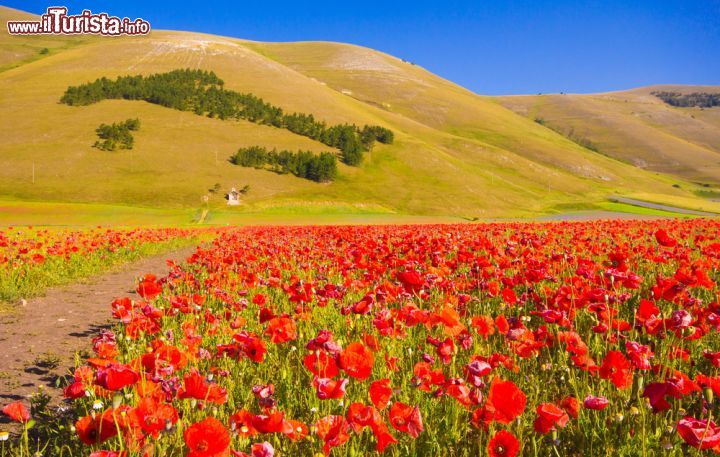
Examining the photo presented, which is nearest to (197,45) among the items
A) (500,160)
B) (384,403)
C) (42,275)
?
(500,160)

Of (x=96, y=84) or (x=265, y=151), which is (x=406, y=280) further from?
(x=96, y=84)

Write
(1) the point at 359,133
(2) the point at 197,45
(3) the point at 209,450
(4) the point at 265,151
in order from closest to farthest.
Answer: (3) the point at 209,450 < (4) the point at 265,151 < (1) the point at 359,133 < (2) the point at 197,45

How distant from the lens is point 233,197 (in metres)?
73.8

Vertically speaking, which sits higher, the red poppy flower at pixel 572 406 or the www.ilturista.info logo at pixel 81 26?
the www.ilturista.info logo at pixel 81 26

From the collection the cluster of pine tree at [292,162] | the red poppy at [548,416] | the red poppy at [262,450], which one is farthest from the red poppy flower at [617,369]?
the cluster of pine tree at [292,162]

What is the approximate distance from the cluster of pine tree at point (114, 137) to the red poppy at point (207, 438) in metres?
93.2

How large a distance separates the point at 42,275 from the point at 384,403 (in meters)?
11.4

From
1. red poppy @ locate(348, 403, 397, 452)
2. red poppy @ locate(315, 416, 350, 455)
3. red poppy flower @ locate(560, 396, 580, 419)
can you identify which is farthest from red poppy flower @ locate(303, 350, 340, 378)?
red poppy flower @ locate(560, 396, 580, 419)

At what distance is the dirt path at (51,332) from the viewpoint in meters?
4.90

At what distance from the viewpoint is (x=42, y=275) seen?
11078 millimetres

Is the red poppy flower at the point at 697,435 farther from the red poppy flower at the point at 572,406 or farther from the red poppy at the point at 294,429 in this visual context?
the red poppy at the point at 294,429

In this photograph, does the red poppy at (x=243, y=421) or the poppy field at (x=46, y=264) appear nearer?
the red poppy at (x=243, y=421)

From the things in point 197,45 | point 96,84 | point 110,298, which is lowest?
point 110,298

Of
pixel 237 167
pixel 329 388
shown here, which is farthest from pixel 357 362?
pixel 237 167
